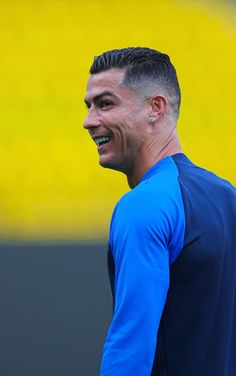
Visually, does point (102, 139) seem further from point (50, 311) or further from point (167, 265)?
point (50, 311)

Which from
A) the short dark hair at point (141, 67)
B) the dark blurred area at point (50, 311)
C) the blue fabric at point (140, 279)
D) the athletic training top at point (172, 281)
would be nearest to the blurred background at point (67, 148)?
the dark blurred area at point (50, 311)

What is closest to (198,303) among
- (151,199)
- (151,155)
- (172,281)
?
(172,281)

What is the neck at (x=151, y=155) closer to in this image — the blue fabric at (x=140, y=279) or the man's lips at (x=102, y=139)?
the man's lips at (x=102, y=139)

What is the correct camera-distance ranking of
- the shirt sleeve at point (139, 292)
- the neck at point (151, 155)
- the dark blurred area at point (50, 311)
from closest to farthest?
the shirt sleeve at point (139, 292) → the neck at point (151, 155) → the dark blurred area at point (50, 311)

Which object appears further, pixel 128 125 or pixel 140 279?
pixel 128 125

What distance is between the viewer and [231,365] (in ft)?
5.07

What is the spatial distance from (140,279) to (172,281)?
88 millimetres

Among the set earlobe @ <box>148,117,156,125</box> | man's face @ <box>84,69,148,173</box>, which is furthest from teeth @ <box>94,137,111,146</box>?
earlobe @ <box>148,117,156,125</box>

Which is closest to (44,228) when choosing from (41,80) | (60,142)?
(60,142)

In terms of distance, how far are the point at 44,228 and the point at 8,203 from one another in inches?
8.4

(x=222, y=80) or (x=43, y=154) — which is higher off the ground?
(x=222, y=80)

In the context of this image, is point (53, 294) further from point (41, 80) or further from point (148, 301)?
point (148, 301)

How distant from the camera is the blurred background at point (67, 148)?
3381 millimetres

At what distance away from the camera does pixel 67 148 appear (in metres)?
3.45
